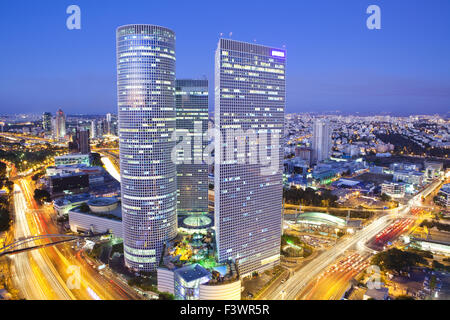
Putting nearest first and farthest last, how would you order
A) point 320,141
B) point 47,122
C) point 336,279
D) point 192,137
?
point 336,279 → point 192,137 → point 320,141 → point 47,122

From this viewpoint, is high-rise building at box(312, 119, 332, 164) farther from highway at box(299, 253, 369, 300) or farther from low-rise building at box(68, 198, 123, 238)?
low-rise building at box(68, 198, 123, 238)

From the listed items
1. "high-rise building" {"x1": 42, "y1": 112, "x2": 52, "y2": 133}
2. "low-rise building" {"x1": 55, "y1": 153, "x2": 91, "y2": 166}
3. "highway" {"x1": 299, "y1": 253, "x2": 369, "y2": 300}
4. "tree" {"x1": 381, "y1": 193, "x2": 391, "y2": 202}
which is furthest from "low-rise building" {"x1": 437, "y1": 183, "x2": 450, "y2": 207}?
"high-rise building" {"x1": 42, "y1": 112, "x2": 52, "y2": 133}

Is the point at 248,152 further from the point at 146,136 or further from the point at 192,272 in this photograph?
the point at 192,272

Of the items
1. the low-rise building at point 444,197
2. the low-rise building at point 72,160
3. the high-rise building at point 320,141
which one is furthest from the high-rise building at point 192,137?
the high-rise building at point 320,141

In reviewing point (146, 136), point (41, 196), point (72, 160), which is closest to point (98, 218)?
point (146, 136)

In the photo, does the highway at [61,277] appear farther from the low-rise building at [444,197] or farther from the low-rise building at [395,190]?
the low-rise building at [444,197]
